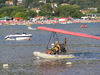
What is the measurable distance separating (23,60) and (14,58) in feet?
7.32

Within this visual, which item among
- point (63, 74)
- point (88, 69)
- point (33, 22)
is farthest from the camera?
point (33, 22)

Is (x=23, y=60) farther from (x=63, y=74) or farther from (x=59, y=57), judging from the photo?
(x=63, y=74)

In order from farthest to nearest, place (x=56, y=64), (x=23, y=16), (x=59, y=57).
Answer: (x=23, y=16), (x=59, y=57), (x=56, y=64)

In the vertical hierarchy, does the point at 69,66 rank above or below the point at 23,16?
above

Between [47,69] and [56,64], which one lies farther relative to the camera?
[56,64]

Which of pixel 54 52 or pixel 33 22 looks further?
pixel 33 22

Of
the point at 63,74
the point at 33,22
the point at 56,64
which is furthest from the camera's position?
the point at 33,22

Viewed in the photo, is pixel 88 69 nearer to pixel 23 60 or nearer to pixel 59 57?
pixel 59 57

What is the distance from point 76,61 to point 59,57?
2138mm

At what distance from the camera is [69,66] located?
2811 cm

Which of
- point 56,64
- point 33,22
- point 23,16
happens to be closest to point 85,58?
point 56,64

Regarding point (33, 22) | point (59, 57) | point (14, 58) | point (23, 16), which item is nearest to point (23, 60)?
point (14, 58)

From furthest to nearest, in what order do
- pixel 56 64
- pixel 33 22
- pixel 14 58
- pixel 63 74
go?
pixel 33 22 < pixel 14 58 < pixel 56 64 < pixel 63 74

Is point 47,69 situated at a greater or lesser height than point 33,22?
greater
